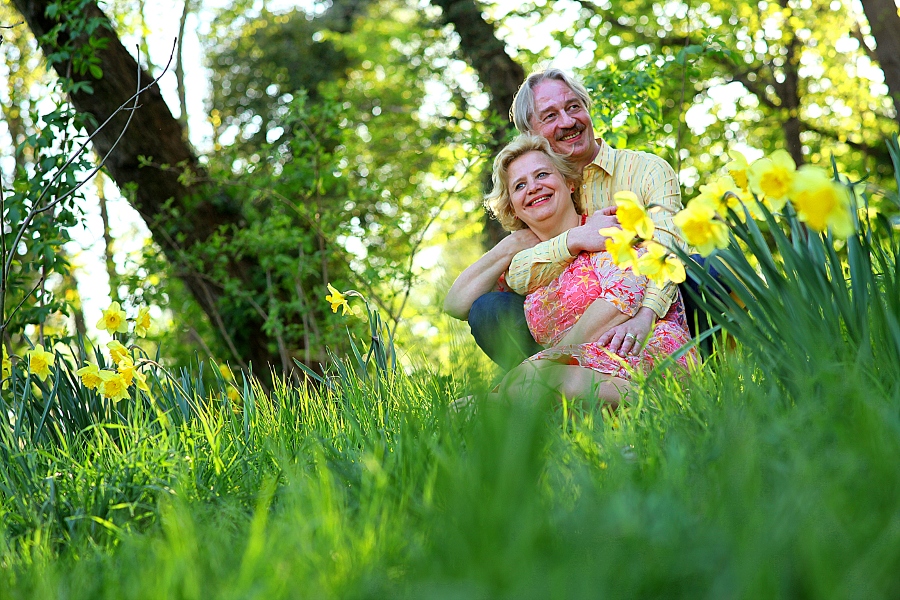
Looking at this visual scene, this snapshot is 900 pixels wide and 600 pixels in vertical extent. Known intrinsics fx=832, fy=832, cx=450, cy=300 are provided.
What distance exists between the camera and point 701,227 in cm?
162

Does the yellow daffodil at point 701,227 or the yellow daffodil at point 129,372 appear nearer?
the yellow daffodil at point 701,227

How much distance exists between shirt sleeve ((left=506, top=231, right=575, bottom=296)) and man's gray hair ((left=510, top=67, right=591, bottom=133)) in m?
0.65

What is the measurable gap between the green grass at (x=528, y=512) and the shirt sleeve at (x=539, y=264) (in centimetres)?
111

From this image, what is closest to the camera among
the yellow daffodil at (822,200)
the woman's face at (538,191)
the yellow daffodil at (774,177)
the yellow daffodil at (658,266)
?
the yellow daffodil at (822,200)

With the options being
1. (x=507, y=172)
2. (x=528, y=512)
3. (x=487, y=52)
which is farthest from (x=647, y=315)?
(x=487, y=52)

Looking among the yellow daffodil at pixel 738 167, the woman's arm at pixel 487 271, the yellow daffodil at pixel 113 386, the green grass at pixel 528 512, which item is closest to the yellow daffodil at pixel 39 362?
the yellow daffodil at pixel 113 386

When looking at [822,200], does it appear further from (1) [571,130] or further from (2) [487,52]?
(2) [487,52]

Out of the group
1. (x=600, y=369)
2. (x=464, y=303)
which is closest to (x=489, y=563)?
(x=600, y=369)

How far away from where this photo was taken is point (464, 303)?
10.3 feet

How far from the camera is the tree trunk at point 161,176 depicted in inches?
192

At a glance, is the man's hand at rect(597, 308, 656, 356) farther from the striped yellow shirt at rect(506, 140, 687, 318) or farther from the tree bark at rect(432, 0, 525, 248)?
the tree bark at rect(432, 0, 525, 248)

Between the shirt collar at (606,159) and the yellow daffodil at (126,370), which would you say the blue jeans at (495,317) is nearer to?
the shirt collar at (606,159)

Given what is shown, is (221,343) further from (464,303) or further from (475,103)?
(475,103)

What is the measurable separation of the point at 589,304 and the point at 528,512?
1805 mm
